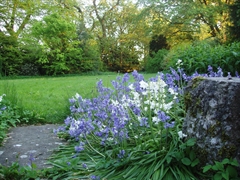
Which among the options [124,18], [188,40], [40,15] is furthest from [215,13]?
[40,15]

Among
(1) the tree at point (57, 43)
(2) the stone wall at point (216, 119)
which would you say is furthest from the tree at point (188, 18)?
(2) the stone wall at point (216, 119)

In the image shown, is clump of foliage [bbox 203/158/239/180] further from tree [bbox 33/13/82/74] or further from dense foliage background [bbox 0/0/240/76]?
tree [bbox 33/13/82/74]

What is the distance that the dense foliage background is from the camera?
17047mm

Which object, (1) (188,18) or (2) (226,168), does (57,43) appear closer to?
(1) (188,18)

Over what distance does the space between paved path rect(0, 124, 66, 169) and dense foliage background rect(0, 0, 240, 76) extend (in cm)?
969

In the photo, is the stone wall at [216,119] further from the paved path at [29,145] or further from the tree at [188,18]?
the tree at [188,18]

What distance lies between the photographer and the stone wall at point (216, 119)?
1792 mm

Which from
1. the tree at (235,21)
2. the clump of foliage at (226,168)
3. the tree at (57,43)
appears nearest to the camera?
the clump of foliage at (226,168)

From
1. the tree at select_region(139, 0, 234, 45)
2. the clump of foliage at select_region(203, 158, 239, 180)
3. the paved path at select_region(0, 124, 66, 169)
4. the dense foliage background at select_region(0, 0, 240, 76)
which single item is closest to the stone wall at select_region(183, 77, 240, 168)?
the clump of foliage at select_region(203, 158, 239, 180)

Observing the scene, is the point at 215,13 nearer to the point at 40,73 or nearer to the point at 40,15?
the point at 40,73

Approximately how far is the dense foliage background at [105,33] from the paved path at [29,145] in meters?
9.69

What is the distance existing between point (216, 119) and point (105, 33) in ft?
80.0

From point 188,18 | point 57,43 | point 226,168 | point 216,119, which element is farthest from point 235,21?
point 226,168

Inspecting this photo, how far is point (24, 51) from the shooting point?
1794 cm
